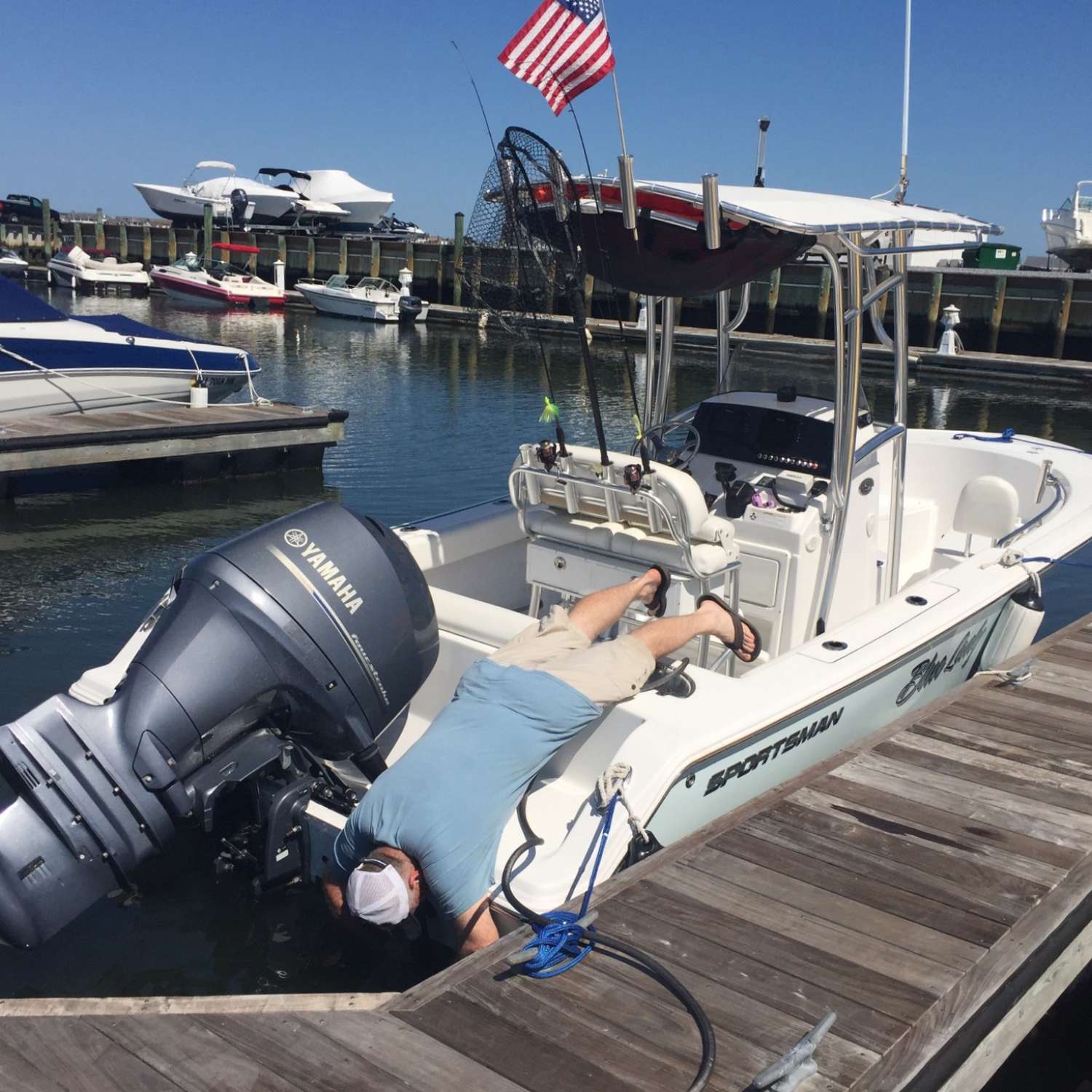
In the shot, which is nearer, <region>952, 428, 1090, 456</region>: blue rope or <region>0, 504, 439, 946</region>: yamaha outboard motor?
<region>0, 504, 439, 946</region>: yamaha outboard motor

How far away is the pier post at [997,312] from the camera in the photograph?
26266mm

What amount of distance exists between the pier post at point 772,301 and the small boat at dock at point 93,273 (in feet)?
69.8

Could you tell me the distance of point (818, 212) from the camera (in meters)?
4.88

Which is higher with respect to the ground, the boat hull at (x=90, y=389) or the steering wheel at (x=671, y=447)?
the steering wheel at (x=671, y=447)

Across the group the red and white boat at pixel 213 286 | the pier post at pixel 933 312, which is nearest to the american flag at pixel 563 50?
the pier post at pixel 933 312

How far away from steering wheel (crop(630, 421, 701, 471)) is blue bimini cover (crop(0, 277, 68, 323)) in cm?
856

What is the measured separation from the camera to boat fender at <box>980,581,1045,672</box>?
18.3ft

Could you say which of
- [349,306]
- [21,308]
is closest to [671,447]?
[21,308]

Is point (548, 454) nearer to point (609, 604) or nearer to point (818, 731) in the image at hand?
point (609, 604)

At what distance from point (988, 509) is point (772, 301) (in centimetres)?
2172

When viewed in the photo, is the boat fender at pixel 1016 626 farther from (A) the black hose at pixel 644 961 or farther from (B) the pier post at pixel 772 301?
(B) the pier post at pixel 772 301

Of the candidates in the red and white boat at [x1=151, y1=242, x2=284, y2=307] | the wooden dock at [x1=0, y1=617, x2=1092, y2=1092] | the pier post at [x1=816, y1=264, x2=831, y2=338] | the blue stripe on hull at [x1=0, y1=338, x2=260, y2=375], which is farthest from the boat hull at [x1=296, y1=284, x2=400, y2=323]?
the wooden dock at [x1=0, y1=617, x2=1092, y2=1092]

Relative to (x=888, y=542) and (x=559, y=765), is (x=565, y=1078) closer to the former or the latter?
(x=559, y=765)

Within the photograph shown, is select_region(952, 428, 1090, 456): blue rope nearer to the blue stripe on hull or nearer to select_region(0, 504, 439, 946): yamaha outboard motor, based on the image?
select_region(0, 504, 439, 946): yamaha outboard motor
